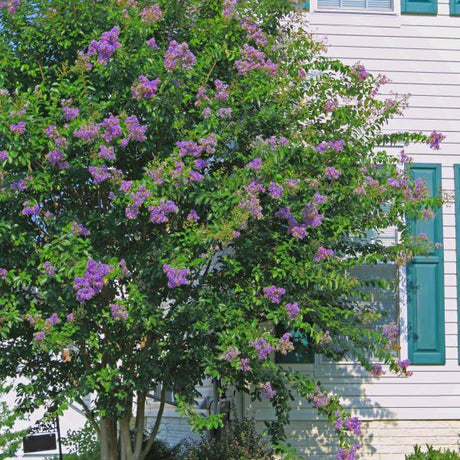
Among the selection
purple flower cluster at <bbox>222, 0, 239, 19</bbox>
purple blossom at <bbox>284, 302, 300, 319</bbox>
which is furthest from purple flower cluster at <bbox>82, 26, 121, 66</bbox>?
purple blossom at <bbox>284, 302, 300, 319</bbox>

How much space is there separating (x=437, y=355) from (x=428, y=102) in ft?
8.96

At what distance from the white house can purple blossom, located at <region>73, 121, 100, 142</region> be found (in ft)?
11.9

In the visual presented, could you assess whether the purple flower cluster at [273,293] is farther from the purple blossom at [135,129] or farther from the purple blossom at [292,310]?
the purple blossom at [135,129]

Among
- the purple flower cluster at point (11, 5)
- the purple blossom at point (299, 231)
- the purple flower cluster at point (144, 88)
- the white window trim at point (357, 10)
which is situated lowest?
the purple blossom at point (299, 231)

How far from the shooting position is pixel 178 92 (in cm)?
689

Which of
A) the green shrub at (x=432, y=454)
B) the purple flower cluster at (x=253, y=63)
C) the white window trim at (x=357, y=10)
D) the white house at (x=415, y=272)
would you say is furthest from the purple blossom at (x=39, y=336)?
the white window trim at (x=357, y=10)

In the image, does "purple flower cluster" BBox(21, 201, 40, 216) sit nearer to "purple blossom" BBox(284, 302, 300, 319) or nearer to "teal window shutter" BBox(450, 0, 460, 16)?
"purple blossom" BBox(284, 302, 300, 319)

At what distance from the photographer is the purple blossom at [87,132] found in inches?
259

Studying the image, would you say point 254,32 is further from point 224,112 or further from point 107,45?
point 107,45

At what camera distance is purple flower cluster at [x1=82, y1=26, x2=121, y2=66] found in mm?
6812

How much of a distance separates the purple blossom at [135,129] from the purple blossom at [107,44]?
1.77 feet

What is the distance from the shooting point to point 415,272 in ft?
30.7

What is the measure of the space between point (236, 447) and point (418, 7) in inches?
202

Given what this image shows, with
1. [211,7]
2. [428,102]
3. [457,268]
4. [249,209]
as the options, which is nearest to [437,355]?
[457,268]
